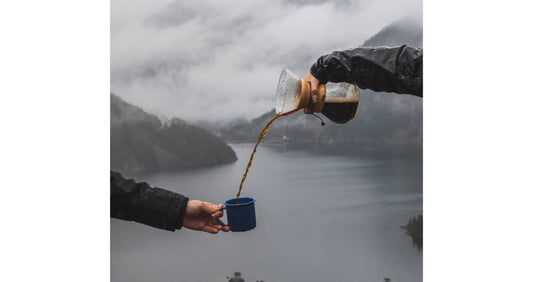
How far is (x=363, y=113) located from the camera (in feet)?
4.99

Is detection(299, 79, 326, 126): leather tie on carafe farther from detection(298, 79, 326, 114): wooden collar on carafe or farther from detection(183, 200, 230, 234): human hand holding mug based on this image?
detection(183, 200, 230, 234): human hand holding mug

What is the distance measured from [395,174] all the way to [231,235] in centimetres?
63

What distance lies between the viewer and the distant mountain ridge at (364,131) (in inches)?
59.5

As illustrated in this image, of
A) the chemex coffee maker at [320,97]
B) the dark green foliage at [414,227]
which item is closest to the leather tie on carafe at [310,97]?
the chemex coffee maker at [320,97]

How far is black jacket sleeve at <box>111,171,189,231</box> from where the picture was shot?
956 millimetres

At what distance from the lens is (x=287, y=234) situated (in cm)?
149

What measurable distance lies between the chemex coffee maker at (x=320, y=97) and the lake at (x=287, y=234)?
50 centimetres

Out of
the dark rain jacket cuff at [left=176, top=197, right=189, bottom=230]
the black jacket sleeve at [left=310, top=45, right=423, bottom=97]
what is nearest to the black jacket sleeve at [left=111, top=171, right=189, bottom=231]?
the dark rain jacket cuff at [left=176, top=197, right=189, bottom=230]

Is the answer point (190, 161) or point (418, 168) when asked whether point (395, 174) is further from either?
point (190, 161)

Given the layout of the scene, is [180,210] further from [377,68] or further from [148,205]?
[377,68]

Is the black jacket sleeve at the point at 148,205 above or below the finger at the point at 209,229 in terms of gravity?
above

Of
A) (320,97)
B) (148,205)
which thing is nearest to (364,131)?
(320,97)

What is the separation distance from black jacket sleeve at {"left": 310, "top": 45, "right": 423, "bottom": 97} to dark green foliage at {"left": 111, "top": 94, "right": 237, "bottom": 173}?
618 mm

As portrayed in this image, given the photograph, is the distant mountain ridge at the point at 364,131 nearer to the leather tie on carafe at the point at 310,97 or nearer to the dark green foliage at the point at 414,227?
the dark green foliage at the point at 414,227
